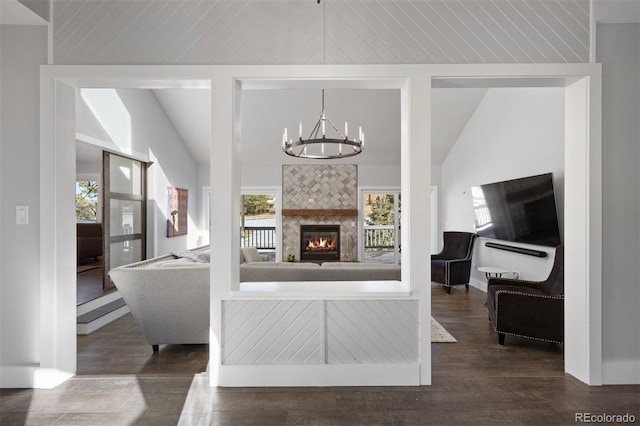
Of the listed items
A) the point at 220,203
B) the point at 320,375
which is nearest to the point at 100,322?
the point at 220,203

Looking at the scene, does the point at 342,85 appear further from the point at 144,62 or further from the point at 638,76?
the point at 638,76

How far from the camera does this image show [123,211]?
5363 millimetres

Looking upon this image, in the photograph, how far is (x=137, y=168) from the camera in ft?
19.0

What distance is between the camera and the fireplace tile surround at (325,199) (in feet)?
26.2

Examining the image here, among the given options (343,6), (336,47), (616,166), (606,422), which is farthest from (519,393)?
(343,6)

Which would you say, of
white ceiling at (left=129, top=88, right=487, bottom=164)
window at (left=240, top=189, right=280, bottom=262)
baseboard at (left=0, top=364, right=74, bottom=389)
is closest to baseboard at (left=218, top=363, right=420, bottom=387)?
baseboard at (left=0, top=364, right=74, bottom=389)

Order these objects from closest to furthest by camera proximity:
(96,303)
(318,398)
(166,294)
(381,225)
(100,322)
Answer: (318,398) → (166,294) → (100,322) → (96,303) → (381,225)

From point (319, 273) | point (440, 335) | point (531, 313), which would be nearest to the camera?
point (531, 313)

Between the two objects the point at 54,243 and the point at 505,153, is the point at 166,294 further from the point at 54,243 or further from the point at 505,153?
the point at 505,153

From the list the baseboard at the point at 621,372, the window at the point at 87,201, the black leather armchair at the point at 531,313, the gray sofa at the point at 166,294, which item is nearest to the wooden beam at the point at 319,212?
the black leather armchair at the point at 531,313

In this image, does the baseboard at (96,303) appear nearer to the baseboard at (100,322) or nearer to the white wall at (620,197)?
the baseboard at (100,322)

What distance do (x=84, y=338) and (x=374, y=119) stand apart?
5705 mm

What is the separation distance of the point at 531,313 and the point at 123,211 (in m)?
5.37

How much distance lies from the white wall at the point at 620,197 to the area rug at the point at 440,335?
1233 mm
